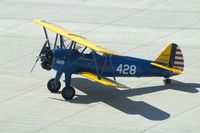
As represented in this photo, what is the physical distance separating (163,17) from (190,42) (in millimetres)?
4303

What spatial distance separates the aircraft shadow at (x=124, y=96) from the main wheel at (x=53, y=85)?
0.87m

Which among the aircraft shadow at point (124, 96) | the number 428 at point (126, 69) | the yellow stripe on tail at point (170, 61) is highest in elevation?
the yellow stripe on tail at point (170, 61)

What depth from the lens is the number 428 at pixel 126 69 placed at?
90.1 ft

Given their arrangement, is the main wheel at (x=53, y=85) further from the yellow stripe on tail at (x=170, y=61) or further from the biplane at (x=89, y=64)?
the yellow stripe on tail at (x=170, y=61)

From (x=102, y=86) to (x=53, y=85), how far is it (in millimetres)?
1959

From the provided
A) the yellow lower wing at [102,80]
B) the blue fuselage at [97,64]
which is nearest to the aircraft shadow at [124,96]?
the blue fuselage at [97,64]

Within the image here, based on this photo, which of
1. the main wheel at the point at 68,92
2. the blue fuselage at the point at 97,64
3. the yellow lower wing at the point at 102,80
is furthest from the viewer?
the blue fuselage at the point at 97,64

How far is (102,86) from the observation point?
2866 centimetres

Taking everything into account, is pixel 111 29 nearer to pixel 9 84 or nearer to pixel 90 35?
pixel 90 35

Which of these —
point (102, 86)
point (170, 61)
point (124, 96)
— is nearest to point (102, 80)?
point (124, 96)

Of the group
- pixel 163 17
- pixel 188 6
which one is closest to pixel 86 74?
pixel 163 17

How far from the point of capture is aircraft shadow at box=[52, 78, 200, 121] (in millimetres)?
25641

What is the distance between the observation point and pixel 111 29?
36219mm

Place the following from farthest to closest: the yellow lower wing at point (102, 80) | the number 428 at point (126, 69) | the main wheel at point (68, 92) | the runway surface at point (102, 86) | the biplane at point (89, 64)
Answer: the number 428 at point (126, 69) → the biplane at point (89, 64) → the main wheel at point (68, 92) → the yellow lower wing at point (102, 80) → the runway surface at point (102, 86)
